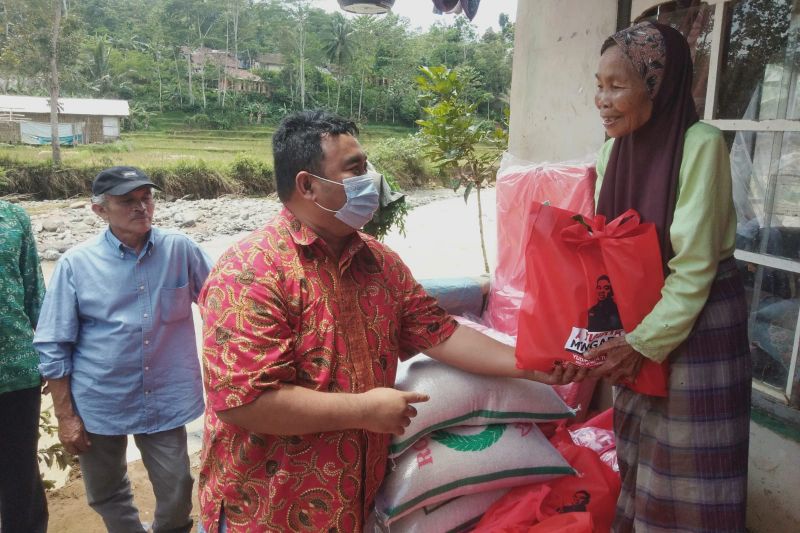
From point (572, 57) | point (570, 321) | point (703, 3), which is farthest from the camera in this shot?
point (572, 57)

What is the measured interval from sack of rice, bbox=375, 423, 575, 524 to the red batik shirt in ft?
0.48

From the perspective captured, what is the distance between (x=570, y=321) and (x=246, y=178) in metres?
25.0

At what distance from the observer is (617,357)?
1371mm

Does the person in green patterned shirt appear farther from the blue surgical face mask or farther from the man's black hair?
the blue surgical face mask

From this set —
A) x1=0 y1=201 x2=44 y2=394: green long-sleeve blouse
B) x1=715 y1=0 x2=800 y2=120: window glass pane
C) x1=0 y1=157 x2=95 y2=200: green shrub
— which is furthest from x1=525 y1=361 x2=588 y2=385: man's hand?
x1=0 y1=157 x2=95 y2=200: green shrub

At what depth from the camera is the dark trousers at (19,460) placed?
86.1 inches

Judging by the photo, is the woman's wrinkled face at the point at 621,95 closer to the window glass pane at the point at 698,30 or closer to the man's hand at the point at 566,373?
the man's hand at the point at 566,373

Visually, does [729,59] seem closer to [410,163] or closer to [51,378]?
[51,378]

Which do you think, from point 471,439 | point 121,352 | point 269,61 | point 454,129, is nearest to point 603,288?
point 471,439

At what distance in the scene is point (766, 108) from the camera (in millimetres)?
2090

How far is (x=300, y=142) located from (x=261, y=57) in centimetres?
4292

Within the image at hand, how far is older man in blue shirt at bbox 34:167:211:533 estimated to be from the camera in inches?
84.2

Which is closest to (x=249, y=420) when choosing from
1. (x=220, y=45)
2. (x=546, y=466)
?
(x=546, y=466)

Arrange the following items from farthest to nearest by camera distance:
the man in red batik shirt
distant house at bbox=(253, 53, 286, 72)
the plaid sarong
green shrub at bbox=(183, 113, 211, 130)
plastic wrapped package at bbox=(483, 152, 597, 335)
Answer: distant house at bbox=(253, 53, 286, 72)
green shrub at bbox=(183, 113, 211, 130)
plastic wrapped package at bbox=(483, 152, 597, 335)
the plaid sarong
the man in red batik shirt
